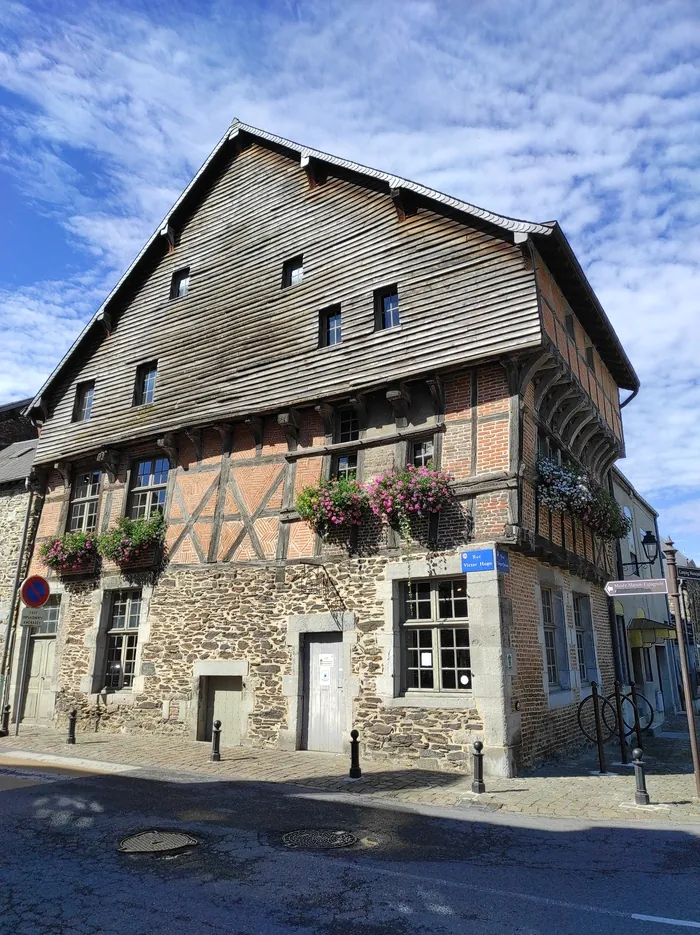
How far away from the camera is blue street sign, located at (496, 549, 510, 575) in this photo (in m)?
9.55

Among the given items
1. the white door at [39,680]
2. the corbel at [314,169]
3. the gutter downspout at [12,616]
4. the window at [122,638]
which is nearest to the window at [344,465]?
the window at [122,638]

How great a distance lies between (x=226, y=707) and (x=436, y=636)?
4.52 meters

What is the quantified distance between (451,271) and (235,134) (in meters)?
7.89

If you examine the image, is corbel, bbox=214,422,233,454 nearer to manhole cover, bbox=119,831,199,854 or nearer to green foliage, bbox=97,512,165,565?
green foliage, bbox=97,512,165,565

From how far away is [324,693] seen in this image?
10898mm

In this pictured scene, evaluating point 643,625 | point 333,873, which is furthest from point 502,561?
point 643,625

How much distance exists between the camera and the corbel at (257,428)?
13.0m

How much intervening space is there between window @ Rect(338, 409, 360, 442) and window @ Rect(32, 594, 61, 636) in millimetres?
8281

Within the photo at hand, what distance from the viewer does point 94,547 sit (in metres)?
14.6

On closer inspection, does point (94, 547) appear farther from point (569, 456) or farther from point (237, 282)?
point (569, 456)

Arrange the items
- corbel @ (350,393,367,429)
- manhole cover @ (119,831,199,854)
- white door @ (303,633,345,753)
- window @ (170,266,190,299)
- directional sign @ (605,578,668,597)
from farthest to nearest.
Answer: window @ (170,266,190,299) < corbel @ (350,393,367,429) < white door @ (303,633,345,753) < directional sign @ (605,578,668,597) < manhole cover @ (119,831,199,854)

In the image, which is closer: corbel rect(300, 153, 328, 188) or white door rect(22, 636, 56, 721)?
corbel rect(300, 153, 328, 188)

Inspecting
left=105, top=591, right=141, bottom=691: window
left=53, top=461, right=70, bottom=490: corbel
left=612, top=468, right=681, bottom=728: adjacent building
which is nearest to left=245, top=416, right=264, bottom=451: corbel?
left=105, top=591, right=141, bottom=691: window

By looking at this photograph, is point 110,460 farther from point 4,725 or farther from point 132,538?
point 4,725
